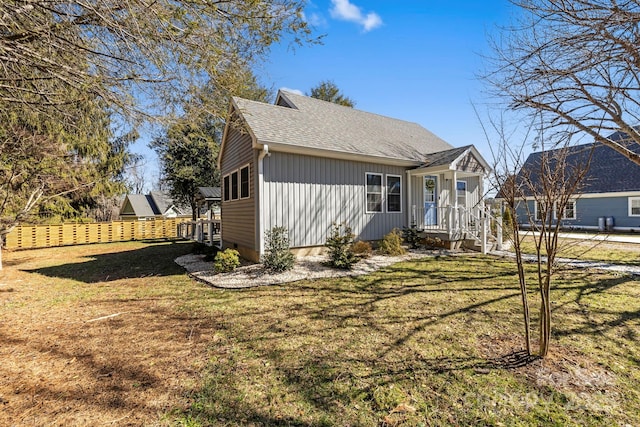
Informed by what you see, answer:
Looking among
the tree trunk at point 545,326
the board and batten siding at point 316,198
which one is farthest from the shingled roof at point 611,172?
the tree trunk at point 545,326

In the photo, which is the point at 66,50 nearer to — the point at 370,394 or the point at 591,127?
the point at 370,394

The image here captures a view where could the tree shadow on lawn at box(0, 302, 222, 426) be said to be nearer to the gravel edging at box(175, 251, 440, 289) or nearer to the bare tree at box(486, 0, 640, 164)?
the gravel edging at box(175, 251, 440, 289)

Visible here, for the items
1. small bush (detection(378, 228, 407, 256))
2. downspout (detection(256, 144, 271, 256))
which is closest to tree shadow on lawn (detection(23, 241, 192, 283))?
downspout (detection(256, 144, 271, 256))

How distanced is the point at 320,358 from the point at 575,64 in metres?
6.49

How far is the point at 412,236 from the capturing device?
1043 cm

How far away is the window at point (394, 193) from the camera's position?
35.1 ft

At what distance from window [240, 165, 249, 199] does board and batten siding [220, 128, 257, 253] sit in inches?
Result: 6.3

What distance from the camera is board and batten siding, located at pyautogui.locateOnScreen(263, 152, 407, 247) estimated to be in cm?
836

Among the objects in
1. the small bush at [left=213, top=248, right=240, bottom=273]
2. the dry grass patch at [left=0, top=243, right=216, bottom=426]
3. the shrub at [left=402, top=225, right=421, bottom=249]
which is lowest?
the dry grass patch at [left=0, top=243, right=216, bottom=426]

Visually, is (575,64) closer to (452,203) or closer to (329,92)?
(452,203)

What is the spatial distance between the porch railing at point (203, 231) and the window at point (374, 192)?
6.41m

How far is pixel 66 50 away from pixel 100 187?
1755 centimetres

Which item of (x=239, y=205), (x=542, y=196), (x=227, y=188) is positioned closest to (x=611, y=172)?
(x=542, y=196)

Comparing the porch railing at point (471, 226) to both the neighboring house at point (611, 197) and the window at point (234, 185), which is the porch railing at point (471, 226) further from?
the neighboring house at point (611, 197)
